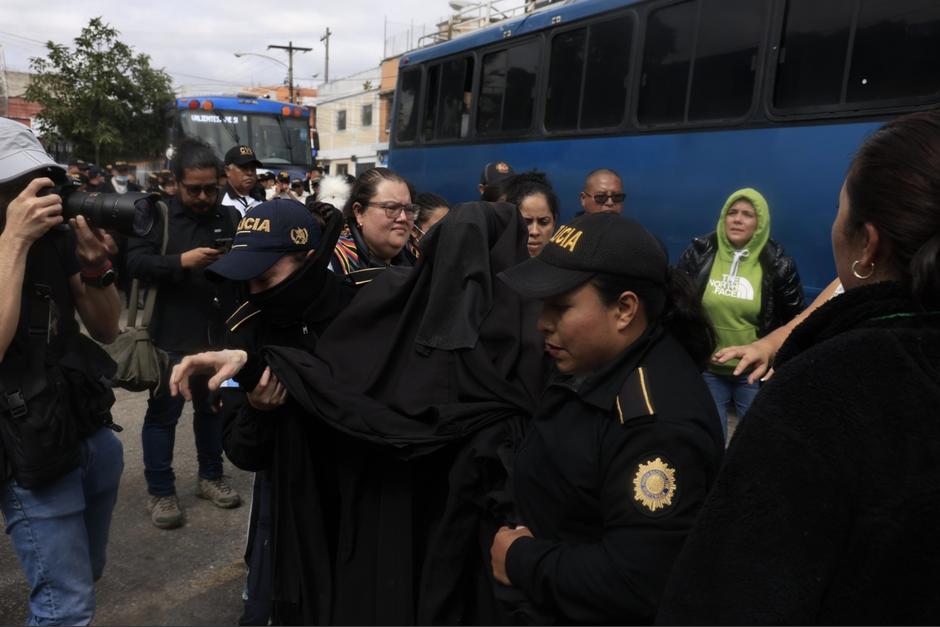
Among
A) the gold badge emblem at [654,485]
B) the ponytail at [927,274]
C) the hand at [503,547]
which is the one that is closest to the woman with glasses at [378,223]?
the hand at [503,547]

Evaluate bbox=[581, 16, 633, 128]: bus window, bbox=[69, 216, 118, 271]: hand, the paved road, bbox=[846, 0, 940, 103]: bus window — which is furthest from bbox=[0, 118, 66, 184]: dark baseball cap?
bbox=[581, 16, 633, 128]: bus window

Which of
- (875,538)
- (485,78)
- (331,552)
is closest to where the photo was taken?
(875,538)

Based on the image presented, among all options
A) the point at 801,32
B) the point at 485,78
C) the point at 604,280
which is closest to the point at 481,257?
the point at 604,280

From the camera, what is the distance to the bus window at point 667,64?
6.11m

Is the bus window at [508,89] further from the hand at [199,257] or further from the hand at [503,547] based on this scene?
the hand at [503,547]

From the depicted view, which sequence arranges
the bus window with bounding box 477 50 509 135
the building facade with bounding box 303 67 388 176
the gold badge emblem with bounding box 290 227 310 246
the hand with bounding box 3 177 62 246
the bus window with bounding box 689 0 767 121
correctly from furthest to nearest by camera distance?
the building facade with bounding box 303 67 388 176, the bus window with bounding box 477 50 509 135, the bus window with bounding box 689 0 767 121, the gold badge emblem with bounding box 290 227 310 246, the hand with bounding box 3 177 62 246

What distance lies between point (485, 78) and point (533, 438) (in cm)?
Result: 765

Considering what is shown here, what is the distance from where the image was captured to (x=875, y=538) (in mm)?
884

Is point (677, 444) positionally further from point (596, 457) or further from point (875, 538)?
point (875, 538)

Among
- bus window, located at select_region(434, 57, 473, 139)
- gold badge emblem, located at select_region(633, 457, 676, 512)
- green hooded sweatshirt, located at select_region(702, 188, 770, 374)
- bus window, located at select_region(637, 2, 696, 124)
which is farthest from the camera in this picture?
Result: bus window, located at select_region(434, 57, 473, 139)

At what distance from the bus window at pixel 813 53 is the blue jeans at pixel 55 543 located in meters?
5.13

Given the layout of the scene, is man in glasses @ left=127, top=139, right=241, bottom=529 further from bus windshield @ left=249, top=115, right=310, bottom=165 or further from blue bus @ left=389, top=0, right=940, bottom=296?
bus windshield @ left=249, top=115, right=310, bottom=165

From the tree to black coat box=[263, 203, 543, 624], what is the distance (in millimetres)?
20339

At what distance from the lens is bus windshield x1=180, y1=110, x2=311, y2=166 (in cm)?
1459
